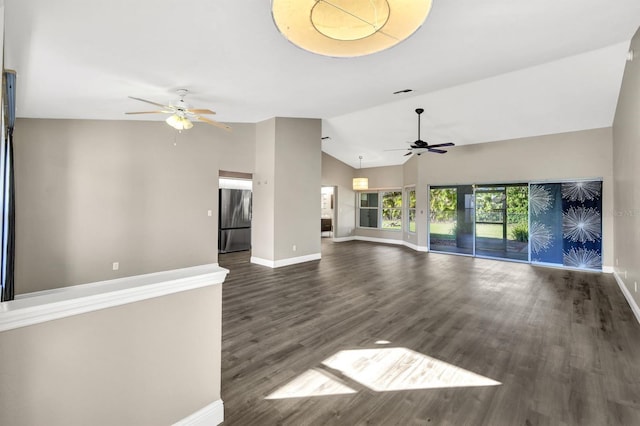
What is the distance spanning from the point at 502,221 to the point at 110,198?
29.5ft

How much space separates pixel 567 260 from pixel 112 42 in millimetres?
9127

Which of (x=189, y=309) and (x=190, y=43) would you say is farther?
(x=190, y=43)

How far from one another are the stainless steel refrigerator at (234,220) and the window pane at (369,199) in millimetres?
5222

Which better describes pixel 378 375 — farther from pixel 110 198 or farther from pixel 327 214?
pixel 327 214

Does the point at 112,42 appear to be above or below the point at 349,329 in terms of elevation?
above

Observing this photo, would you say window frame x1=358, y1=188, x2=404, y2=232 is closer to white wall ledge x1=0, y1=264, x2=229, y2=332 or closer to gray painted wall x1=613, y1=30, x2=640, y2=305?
gray painted wall x1=613, y1=30, x2=640, y2=305

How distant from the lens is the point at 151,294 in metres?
1.50

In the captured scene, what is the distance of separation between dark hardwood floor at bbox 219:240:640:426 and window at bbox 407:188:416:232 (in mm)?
4063

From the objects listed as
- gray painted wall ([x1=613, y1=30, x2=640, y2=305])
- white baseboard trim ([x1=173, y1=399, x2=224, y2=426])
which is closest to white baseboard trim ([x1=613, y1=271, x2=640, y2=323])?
gray painted wall ([x1=613, y1=30, x2=640, y2=305])

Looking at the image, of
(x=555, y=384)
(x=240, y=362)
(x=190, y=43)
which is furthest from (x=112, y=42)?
(x=555, y=384)

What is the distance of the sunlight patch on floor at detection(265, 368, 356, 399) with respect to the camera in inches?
81.2

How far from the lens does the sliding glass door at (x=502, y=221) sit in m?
7.16

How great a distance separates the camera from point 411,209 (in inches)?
388

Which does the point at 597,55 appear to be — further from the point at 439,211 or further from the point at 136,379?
the point at 136,379
